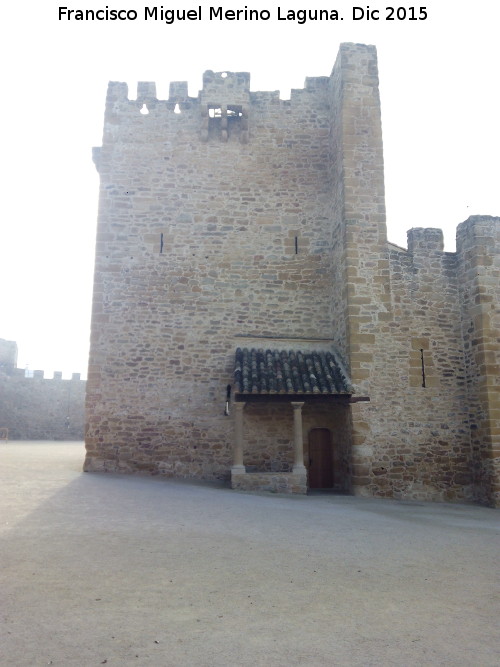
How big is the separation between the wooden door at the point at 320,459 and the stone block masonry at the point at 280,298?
2.1 inches

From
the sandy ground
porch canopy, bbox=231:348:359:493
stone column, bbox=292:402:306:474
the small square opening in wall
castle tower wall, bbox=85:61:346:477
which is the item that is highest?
the small square opening in wall

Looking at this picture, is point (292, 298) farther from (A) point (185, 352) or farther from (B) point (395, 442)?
(B) point (395, 442)

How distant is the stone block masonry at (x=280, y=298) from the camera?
11094 millimetres

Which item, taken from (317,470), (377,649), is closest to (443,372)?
(317,470)

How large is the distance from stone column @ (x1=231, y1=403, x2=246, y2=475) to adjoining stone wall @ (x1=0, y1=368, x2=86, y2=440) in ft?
57.9

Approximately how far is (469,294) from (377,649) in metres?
10.0

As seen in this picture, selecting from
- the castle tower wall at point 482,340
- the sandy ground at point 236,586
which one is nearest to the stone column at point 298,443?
the sandy ground at point 236,586

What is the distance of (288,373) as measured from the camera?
36.9 ft

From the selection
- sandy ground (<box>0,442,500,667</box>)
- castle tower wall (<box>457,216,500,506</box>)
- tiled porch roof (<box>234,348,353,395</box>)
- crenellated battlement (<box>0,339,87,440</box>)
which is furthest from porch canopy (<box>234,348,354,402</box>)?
crenellated battlement (<box>0,339,87,440</box>)

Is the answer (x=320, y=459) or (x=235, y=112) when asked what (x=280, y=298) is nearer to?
(x=320, y=459)

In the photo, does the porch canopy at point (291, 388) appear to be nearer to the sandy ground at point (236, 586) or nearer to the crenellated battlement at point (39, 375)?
the sandy ground at point (236, 586)

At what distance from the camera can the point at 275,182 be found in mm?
13375

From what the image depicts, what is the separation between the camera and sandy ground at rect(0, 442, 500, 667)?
3127mm

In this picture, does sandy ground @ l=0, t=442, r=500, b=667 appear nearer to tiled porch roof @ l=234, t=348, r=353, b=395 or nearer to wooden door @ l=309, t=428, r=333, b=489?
tiled porch roof @ l=234, t=348, r=353, b=395
